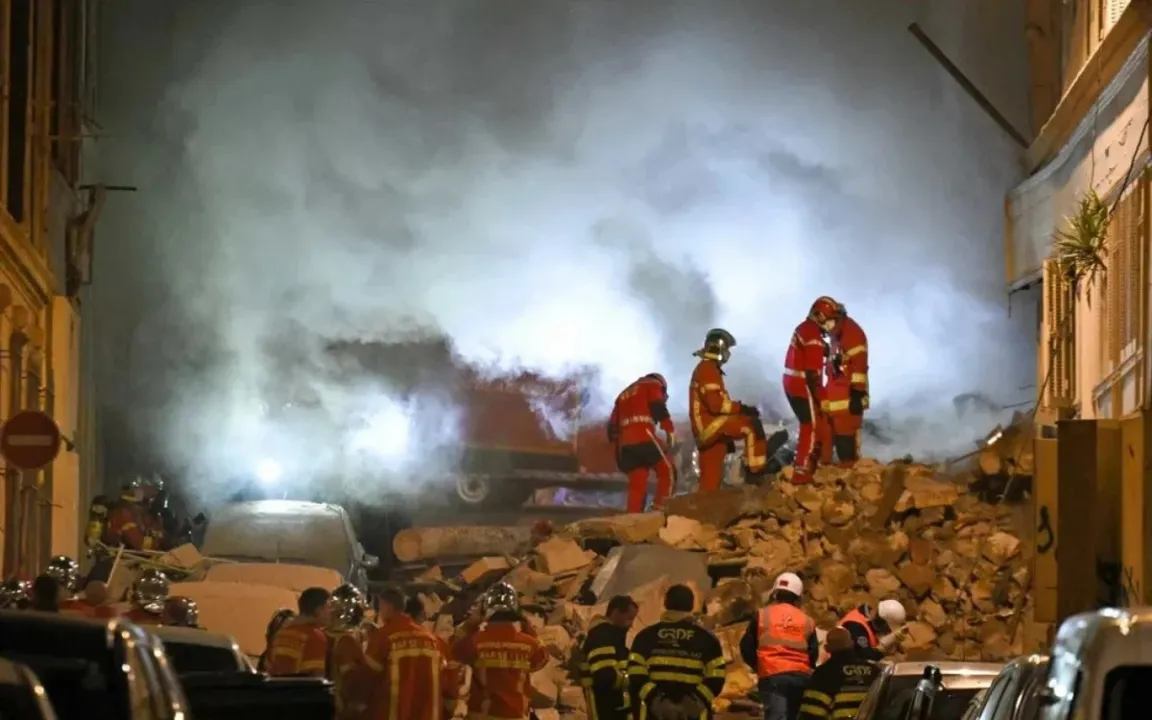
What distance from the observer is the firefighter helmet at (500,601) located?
11.3 meters

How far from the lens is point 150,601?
11.3m

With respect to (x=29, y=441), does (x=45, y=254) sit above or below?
above

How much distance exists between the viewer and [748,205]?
26.4 meters

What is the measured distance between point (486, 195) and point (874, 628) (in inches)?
560

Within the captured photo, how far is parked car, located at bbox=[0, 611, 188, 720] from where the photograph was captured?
546cm

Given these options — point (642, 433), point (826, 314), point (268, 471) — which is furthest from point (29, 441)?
point (268, 471)

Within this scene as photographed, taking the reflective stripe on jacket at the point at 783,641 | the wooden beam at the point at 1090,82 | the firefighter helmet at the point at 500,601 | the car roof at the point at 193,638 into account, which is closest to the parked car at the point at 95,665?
the car roof at the point at 193,638

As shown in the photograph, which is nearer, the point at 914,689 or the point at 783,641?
the point at 914,689

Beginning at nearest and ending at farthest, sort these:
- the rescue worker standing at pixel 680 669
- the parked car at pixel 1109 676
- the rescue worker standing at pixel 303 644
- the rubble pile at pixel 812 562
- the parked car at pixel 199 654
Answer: the parked car at pixel 1109 676
the parked car at pixel 199 654
the rescue worker standing at pixel 680 669
the rescue worker standing at pixel 303 644
the rubble pile at pixel 812 562

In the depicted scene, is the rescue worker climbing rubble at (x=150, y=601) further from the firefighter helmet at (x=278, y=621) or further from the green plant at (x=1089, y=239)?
the green plant at (x=1089, y=239)

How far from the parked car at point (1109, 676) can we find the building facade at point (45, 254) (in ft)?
46.6

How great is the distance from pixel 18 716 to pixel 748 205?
2274 centimetres

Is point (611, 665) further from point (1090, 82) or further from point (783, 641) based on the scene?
point (1090, 82)

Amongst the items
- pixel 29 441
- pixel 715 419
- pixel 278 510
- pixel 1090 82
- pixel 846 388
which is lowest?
pixel 278 510
